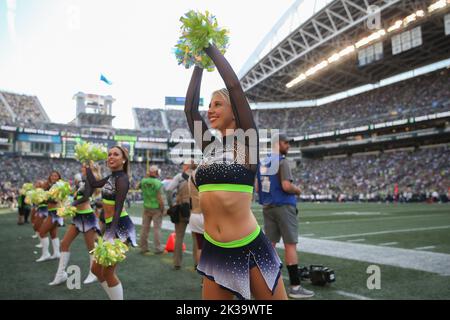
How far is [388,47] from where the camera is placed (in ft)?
114

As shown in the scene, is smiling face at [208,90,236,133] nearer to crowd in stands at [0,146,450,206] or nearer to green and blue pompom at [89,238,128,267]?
green and blue pompom at [89,238,128,267]

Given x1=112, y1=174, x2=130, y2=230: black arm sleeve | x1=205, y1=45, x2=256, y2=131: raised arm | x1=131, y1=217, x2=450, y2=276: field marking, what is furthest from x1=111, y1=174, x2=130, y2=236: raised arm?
x1=131, y1=217, x2=450, y2=276: field marking

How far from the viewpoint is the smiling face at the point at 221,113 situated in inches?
86.7

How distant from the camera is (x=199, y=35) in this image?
2156 millimetres

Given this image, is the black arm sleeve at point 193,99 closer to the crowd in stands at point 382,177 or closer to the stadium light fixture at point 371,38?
the stadium light fixture at point 371,38

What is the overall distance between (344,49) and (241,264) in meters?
34.0

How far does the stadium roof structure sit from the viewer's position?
26.5 metres

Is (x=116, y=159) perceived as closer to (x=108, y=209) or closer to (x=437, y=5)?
(x=108, y=209)

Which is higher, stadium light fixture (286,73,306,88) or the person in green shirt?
stadium light fixture (286,73,306,88)

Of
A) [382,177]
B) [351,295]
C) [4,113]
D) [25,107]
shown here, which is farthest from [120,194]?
[25,107]

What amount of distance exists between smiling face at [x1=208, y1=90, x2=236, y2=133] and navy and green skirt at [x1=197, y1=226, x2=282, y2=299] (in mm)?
663

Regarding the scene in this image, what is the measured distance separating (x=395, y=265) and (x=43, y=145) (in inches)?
1990

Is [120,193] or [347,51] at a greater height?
[347,51]

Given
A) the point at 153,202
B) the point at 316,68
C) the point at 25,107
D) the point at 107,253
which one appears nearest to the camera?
the point at 107,253
